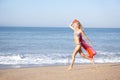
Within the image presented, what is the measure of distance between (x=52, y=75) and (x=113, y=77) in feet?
6.48

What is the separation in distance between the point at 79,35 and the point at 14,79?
260 cm

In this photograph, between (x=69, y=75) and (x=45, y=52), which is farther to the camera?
(x=45, y=52)

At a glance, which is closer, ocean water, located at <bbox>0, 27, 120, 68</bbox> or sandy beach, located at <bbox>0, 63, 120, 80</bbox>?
sandy beach, located at <bbox>0, 63, 120, 80</bbox>

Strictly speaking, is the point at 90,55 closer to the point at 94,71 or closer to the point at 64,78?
the point at 94,71

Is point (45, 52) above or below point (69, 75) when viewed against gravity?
below

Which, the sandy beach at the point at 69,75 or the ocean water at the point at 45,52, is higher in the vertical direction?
the sandy beach at the point at 69,75

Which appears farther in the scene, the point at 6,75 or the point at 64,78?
the point at 6,75

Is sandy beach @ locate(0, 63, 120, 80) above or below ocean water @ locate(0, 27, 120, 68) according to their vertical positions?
above

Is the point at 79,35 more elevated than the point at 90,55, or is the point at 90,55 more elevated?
the point at 79,35

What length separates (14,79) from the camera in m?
8.94

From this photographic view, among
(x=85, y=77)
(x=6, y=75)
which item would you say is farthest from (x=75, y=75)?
(x=6, y=75)

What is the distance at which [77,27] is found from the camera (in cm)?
959

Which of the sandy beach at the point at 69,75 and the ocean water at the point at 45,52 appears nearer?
the sandy beach at the point at 69,75

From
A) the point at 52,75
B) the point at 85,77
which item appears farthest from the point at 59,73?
the point at 85,77
